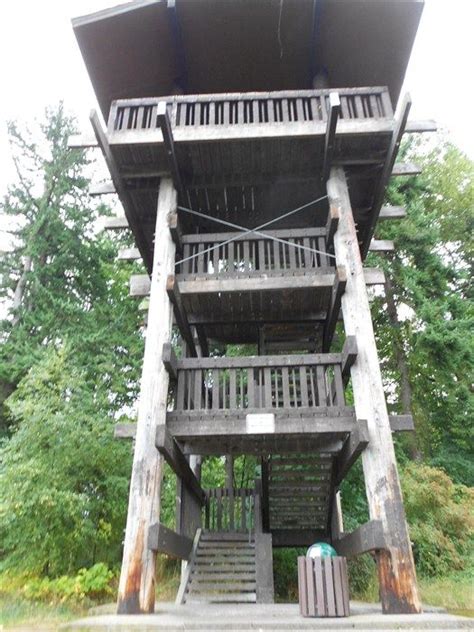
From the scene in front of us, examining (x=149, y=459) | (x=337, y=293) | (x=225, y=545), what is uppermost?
(x=337, y=293)

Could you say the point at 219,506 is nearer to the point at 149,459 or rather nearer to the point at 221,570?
the point at 221,570

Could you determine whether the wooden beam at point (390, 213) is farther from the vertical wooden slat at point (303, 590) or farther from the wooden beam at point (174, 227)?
the vertical wooden slat at point (303, 590)

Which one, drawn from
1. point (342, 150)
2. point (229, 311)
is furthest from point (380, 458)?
point (342, 150)

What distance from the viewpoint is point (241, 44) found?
7738 mm

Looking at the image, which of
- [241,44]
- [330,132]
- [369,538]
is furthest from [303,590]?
[241,44]

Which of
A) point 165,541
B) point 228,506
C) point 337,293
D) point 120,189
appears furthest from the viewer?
point 228,506

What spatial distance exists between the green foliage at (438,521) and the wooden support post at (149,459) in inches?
249

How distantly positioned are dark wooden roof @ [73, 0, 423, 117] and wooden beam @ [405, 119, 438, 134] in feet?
5.75

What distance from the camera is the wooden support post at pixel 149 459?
14.9 ft

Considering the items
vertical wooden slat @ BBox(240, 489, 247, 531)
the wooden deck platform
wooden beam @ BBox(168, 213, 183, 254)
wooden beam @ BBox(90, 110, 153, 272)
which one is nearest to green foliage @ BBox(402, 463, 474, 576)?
vertical wooden slat @ BBox(240, 489, 247, 531)

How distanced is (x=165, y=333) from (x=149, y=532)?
2353 millimetres

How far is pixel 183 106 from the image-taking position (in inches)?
265

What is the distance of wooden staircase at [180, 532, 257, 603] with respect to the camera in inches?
256

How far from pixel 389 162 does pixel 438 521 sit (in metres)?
7.18
